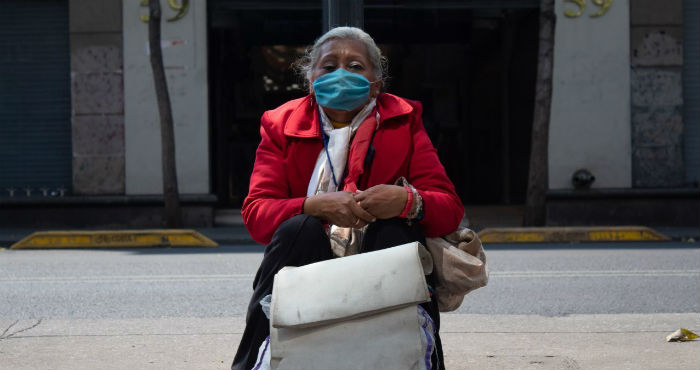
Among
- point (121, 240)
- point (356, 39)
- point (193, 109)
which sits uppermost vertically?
point (193, 109)

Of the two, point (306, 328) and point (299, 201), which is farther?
point (299, 201)

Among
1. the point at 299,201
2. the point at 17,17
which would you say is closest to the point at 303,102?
the point at 299,201

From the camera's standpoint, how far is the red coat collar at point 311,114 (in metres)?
3.27

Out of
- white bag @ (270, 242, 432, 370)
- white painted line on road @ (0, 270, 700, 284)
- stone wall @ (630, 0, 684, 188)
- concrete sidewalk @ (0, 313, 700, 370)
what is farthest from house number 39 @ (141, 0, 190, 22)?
white bag @ (270, 242, 432, 370)

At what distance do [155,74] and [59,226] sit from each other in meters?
3.37

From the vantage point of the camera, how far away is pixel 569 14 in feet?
50.9

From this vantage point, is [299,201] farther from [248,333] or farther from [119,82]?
[119,82]

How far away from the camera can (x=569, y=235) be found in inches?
497

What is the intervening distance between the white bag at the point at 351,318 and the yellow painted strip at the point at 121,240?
32.5ft

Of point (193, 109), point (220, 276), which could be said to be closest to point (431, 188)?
point (220, 276)

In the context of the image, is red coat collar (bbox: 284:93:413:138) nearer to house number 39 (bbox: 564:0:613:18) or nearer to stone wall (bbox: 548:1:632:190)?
stone wall (bbox: 548:1:632:190)

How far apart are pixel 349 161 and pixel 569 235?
391 inches

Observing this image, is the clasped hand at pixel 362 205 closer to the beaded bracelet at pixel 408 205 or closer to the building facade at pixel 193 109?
the beaded bracelet at pixel 408 205

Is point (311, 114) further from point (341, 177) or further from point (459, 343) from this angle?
point (459, 343)
